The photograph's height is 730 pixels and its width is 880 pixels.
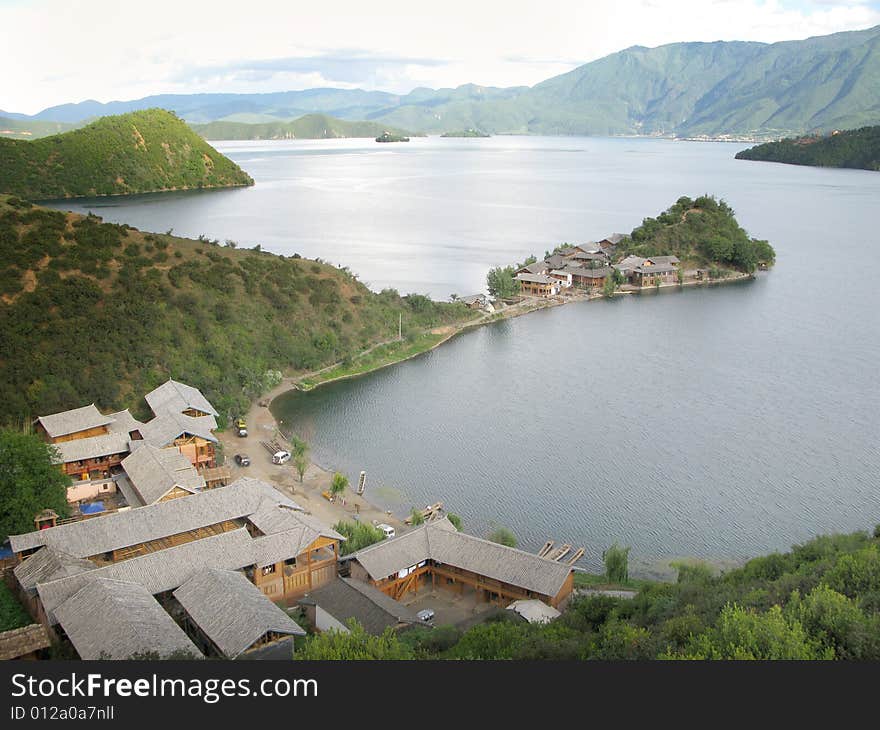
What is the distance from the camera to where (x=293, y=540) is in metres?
14.2

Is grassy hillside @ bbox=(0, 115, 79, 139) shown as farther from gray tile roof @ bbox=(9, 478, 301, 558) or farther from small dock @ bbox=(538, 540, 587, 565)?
small dock @ bbox=(538, 540, 587, 565)

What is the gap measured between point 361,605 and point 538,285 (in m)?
30.4

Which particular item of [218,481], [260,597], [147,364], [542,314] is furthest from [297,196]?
[260,597]

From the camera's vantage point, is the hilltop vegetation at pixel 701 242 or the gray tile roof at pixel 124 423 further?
the hilltop vegetation at pixel 701 242

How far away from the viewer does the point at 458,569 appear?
573 inches

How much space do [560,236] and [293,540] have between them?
45.9 metres

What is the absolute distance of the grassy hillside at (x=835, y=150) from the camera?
96.4m

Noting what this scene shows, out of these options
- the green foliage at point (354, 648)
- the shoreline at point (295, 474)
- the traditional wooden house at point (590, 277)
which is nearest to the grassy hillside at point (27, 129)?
the traditional wooden house at point (590, 277)

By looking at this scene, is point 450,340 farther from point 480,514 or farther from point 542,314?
Result: point 480,514

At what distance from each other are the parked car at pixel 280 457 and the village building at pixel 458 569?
6344 millimetres

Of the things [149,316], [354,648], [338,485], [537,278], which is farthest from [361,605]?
[537,278]

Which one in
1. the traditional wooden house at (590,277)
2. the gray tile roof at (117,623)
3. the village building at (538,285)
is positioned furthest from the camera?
the traditional wooden house at (590,277)

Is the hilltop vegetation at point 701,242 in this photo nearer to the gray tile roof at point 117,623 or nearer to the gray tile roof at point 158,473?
the gray tile roof at point 158,473

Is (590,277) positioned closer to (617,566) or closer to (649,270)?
(649,270)
